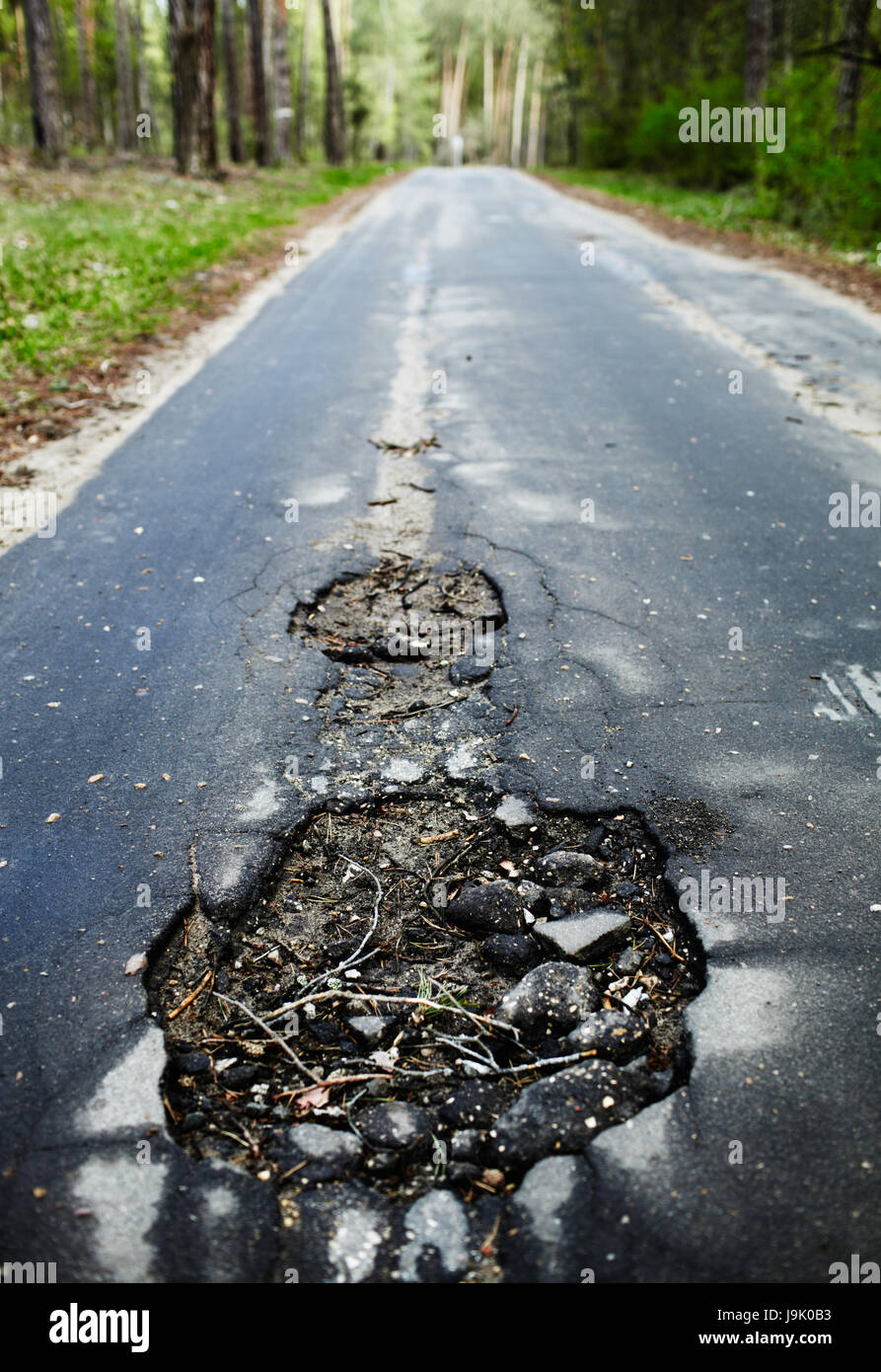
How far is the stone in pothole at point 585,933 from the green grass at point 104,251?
6469mm

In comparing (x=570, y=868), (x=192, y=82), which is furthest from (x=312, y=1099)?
(x=192, y=82)

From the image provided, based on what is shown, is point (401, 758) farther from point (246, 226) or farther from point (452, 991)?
point (246, 226)

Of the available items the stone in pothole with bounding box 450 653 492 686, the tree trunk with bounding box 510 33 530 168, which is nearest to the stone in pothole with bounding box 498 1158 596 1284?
the stone in pothole with bounding box 450 653 492 686

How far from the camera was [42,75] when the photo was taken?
1603 centimetres

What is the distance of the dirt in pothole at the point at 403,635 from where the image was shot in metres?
3.60

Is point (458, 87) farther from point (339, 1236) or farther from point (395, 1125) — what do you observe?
point (339, 1236)

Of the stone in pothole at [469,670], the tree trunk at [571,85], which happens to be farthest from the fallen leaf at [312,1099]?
the tree trunk at [571,85]

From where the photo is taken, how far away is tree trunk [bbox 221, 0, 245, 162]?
25.6 m

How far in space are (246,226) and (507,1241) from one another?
15.5m

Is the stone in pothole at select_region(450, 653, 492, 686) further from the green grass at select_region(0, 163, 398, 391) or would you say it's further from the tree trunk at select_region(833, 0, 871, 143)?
the tree trunk at select_region(833, 0, 871, 143)

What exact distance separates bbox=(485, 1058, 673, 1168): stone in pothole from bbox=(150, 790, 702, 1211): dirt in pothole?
33 millimetres

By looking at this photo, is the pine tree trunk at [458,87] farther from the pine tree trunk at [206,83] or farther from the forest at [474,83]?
the pine tree trunk at [206,83]
